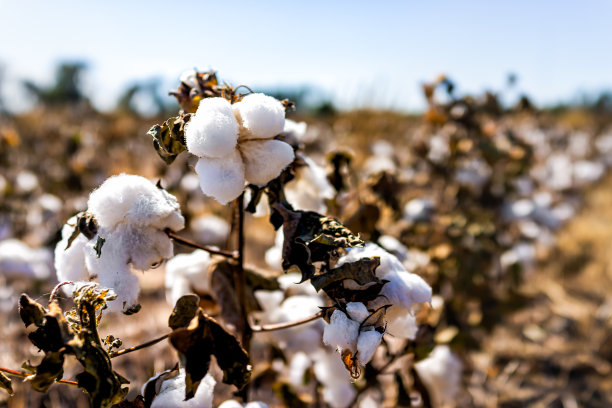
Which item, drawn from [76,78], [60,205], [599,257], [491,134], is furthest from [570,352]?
[76,78]

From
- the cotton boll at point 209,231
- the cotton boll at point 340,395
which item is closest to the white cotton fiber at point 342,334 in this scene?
the cotton boll at point 340,395

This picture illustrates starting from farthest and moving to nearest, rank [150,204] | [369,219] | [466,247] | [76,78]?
[76,78] < [466,247] < [369,219] < [150,204]

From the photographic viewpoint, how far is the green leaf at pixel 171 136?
2.33ft

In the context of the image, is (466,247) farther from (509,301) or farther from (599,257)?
(599,257)

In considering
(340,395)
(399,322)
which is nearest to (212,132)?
(399,322)

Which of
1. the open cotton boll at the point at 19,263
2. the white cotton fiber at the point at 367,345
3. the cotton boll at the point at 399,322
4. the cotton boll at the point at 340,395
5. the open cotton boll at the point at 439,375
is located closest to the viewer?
the white cotton fiber at the point at 367,345

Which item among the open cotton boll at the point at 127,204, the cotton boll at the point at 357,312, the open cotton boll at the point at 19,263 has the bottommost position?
the open cotton boll at the point at 19,263

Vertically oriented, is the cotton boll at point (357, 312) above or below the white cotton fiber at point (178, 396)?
above

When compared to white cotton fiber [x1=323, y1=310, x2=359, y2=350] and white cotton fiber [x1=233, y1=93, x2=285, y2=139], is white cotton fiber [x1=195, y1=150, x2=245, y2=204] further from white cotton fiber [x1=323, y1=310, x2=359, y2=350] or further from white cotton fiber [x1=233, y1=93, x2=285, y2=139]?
white cotton fiber [x1=323, y1=310, x2=359, y2=350]

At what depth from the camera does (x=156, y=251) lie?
28.9 inches

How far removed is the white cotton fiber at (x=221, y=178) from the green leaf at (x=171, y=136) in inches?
2.0

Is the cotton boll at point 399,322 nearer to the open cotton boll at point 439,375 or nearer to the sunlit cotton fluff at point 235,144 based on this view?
the sunlit cotton fluff at point 235,144

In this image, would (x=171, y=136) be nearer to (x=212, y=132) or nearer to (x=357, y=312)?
(x=212, y=132)

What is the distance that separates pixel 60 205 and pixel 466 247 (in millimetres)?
2094
